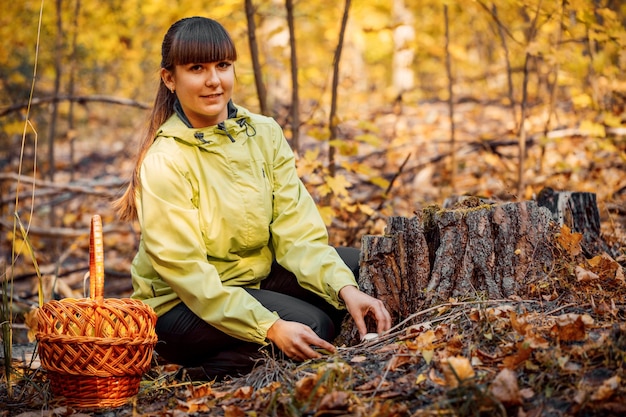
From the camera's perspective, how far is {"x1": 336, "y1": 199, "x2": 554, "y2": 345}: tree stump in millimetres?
2502

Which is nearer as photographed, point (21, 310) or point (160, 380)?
point (160, 380)

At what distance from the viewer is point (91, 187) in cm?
543

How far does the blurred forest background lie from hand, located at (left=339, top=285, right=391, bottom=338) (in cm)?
135

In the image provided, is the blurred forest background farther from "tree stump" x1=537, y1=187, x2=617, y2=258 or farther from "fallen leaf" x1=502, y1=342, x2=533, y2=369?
"fallen leaf" x1=502, y1=342, x2=533, y2=369

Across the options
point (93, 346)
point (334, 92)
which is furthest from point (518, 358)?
point (334, 92)

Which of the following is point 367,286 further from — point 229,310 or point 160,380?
point 160,380

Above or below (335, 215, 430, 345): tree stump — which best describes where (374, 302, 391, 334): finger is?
below

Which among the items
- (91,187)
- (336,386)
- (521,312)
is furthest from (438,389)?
(91,187)

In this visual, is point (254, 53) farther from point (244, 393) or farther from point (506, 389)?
point (506, 389)

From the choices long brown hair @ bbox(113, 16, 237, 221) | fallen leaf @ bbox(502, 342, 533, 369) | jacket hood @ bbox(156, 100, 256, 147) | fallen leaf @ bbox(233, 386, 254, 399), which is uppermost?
long brown hair @ bbox(113, 16, 237, 221)

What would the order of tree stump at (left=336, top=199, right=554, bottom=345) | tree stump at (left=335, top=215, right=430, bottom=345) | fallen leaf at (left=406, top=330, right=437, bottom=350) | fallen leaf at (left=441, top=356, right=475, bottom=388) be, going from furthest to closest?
tree stump at (left=335, top=215, right=430, bottom=345) < tree stump at (left=336, top=199, right=554, bottom=345) < fallen leaf at (left=406, top=330, right=437, bottom=350) < fallen leaf at (left=441, top=356, right=475, bottom=388)

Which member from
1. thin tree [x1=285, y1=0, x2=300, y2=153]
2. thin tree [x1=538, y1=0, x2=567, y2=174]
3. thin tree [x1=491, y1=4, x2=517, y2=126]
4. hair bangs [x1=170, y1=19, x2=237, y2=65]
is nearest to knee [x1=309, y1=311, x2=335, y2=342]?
hair bangs [x1=170, y1=19, x2=237, y2=65]

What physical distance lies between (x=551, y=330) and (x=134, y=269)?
1.76 metres

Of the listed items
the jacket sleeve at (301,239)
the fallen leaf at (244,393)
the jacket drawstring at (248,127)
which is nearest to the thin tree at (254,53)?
the jacket sleeve at (301,239)
